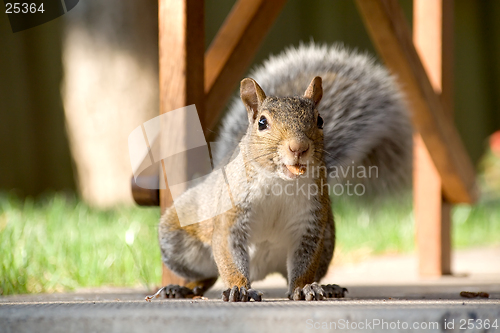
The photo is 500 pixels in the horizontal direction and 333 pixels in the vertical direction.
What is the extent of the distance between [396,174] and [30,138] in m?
3.02

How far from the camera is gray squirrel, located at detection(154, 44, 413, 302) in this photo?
4.01 feet

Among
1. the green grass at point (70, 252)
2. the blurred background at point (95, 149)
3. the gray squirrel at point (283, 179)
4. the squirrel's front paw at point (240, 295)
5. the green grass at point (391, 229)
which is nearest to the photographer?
the squirrel's front paw at point (240, 295)

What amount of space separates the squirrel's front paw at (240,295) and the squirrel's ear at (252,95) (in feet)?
1.37

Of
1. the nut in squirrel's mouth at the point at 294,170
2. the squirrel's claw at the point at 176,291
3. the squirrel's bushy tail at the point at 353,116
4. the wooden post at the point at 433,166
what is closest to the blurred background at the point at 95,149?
the wooden post at the point at 433,166

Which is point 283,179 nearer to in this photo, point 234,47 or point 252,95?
point 252,95

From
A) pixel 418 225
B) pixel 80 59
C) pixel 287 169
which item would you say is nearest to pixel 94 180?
pixel 80 59

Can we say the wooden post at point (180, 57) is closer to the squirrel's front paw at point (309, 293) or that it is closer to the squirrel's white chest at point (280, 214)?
the squirrel's white chest at point (280, 214)

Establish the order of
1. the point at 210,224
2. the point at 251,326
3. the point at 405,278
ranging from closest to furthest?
the point at 251,326
the point at 210,224
the point at 405,278

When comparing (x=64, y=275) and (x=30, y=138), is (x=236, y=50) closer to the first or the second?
(x=64, y=275)

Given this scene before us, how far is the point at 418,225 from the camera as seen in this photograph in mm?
2193

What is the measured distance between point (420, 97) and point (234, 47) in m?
0.64

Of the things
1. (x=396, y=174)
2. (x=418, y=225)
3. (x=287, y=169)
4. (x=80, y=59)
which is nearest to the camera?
(x=287, y=169)

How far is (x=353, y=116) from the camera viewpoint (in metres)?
1.59

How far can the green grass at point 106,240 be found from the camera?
69.9 inches
